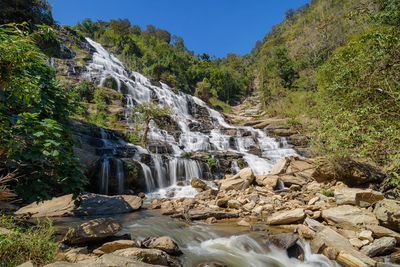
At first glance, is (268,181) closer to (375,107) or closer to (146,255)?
(375,107)

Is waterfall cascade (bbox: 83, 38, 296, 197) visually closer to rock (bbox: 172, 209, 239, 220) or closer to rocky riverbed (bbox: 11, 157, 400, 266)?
rocky riverbed (bbox: 11, 157, 400, 266)

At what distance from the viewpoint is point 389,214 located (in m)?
4.66

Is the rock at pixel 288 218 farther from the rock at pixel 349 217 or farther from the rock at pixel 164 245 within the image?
the rock at pixel 164 245

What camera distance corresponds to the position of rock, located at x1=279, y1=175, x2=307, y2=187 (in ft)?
33.0

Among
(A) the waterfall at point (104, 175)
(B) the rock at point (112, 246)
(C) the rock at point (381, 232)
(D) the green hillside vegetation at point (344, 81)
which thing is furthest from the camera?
(A) the waterfall at point (104, 175)

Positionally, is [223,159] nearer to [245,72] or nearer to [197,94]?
[197,94]

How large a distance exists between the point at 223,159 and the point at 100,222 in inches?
445

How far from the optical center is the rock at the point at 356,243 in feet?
14.1

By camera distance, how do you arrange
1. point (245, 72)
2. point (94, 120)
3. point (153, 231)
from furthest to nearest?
point (245, 72), point (94, 120), point (153, 231)

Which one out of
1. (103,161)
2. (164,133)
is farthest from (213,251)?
(164,133)

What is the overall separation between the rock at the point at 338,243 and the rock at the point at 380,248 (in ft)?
0.67

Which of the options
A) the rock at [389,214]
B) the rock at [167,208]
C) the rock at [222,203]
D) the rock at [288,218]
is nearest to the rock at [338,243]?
the rock at [288,218]

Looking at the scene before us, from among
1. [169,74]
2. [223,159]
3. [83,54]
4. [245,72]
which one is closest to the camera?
[223,159]

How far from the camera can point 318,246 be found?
14.2 feet
